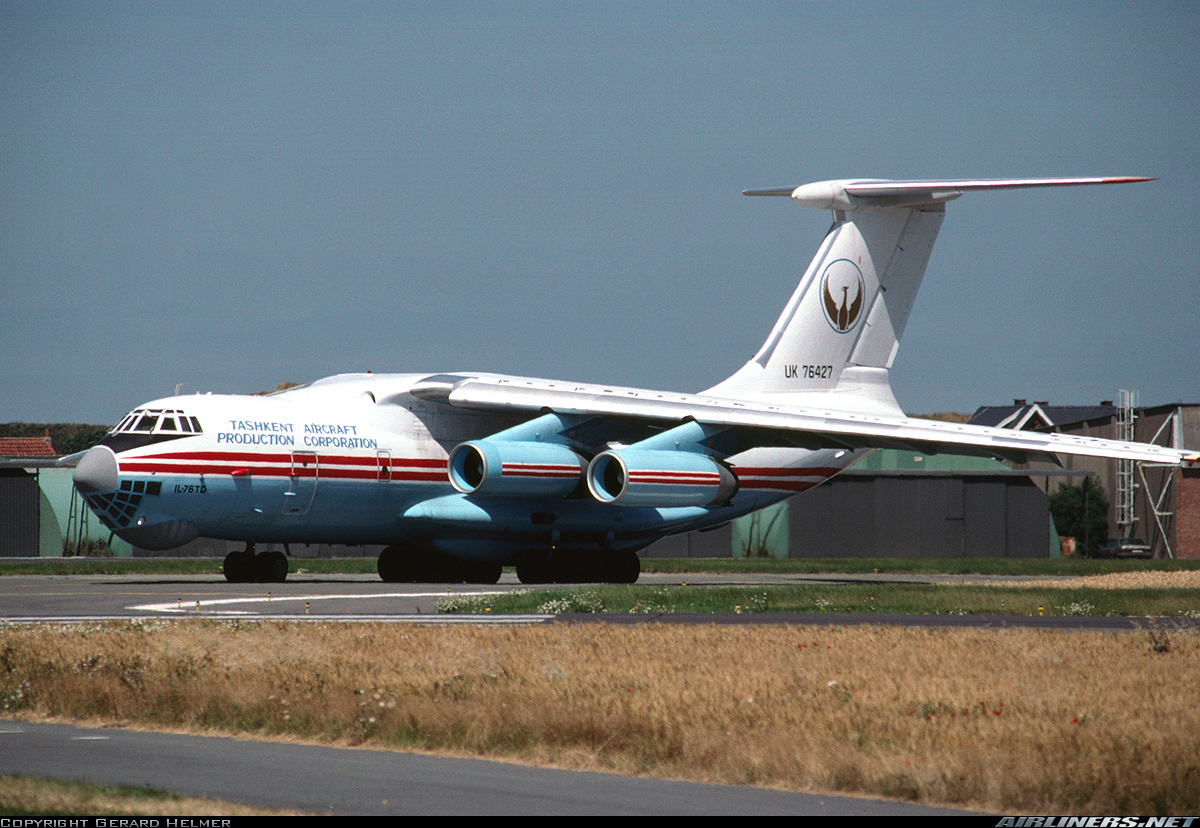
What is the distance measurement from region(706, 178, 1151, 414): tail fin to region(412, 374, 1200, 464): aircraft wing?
103 inches

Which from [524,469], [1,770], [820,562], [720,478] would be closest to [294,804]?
[1,770]

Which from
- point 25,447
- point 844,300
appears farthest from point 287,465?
point 25,447

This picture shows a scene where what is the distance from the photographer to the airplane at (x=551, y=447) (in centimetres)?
2433

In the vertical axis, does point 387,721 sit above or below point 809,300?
below

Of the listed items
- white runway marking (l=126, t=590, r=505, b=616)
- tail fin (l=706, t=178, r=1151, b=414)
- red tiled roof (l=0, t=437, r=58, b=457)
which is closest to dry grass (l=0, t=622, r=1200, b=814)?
white runway marking (l=126, t=590, r=505, b=616)

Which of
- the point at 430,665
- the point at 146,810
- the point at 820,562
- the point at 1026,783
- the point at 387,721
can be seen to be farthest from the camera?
the point at 820,562

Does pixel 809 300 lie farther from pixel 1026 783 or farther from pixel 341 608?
pixel 1026 783

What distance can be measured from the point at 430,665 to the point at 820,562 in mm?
29791

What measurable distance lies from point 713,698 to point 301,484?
1562 cm

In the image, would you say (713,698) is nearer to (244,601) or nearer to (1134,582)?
(244,601)

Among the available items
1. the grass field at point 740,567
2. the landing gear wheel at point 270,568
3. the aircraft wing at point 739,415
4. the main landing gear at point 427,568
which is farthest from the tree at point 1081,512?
the landing gear wheel at point 270,568

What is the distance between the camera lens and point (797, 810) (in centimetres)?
752

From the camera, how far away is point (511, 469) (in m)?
25.7

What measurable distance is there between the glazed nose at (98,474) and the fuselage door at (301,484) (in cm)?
287
